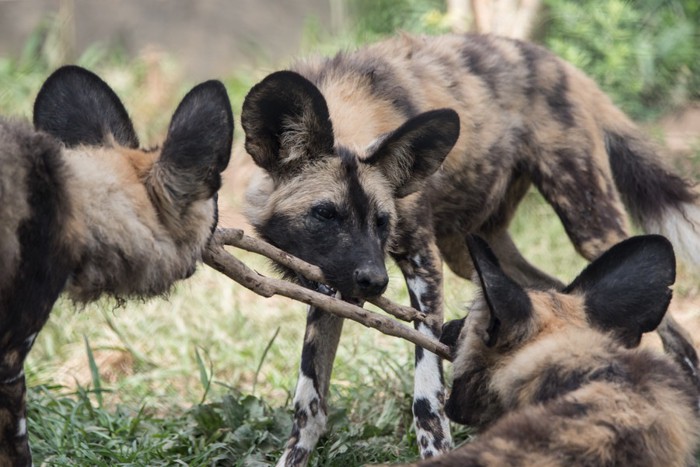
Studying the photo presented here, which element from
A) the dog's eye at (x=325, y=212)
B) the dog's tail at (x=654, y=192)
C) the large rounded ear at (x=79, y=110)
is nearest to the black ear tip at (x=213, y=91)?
the large rounded ear at (x=79, y=110)

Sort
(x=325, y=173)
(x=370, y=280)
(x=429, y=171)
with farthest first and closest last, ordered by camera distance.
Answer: (x=429, y=171), (x=325, y=173), (x=370, y=280)

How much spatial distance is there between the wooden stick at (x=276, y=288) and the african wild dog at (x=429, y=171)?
1.36 feet

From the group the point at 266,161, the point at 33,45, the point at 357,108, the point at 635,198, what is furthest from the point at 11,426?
the point at 33,45

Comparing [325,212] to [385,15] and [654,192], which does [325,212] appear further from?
[385,15]

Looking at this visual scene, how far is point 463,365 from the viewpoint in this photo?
306cm

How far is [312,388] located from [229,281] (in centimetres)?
224

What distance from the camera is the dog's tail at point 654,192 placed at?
476 centimetres

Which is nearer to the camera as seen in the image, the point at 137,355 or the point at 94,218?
the point at 94,218

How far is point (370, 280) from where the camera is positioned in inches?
144

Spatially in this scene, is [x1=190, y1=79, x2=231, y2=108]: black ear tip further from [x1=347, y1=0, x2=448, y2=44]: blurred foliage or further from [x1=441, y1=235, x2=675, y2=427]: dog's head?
[x1=347, y1=0, x2=448, y2=44]: blurred foliage

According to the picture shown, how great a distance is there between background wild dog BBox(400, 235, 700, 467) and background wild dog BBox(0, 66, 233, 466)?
0.74 meters

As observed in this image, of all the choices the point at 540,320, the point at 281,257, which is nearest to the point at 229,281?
the point at 281,257

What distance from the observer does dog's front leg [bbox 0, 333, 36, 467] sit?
9.08 feet

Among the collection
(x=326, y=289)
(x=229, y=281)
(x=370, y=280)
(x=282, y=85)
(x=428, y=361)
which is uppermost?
(x=282, y=85)
